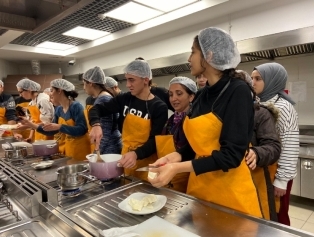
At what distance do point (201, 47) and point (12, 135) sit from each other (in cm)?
245

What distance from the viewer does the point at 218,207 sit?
2.81 ft

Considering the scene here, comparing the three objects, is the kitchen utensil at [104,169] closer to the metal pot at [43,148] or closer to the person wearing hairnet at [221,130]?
the person wearing hairnet at [221,130]

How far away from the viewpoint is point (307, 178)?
2449 mm

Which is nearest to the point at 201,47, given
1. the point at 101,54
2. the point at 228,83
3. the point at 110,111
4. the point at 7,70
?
the point at 228,83

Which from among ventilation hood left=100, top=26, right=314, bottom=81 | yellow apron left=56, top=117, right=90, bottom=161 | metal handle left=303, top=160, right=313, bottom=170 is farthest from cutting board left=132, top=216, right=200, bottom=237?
metal handle left=303, top=160, right=313, bottom=170

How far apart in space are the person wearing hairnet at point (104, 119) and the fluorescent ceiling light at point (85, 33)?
1.88 meters

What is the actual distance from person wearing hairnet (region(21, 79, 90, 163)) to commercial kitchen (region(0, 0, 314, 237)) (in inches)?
10.2

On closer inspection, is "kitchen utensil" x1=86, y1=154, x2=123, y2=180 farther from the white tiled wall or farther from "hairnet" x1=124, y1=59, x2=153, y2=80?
the white tiled wall

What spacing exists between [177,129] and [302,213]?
191 cm

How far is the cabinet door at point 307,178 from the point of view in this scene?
2414 mm

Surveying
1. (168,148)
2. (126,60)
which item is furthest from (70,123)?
(126,60)

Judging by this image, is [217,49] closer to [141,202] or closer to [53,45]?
[141,202]

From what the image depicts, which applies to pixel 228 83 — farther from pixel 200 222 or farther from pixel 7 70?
pixel 7 70

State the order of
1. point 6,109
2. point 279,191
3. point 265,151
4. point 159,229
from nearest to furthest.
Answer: point 159,229, point 265,151, point 279,191, point 6,109
